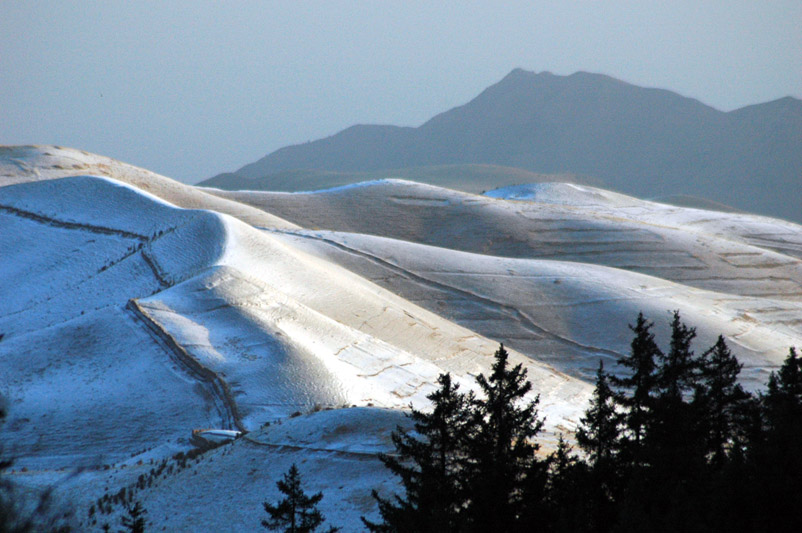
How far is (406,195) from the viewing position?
5578 cm

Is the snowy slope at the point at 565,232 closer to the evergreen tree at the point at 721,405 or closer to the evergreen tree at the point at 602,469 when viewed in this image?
the evergreen tree at the point at 721,405

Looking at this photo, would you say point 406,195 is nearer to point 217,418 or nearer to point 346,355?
point 346,355

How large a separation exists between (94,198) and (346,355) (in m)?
19.2

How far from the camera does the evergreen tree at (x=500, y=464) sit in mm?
10758

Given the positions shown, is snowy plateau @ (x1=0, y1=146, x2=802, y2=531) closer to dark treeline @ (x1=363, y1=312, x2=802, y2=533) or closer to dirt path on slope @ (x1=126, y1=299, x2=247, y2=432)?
dirt path on slope @ (x1=126, y1=299, x2=247, y2=432)

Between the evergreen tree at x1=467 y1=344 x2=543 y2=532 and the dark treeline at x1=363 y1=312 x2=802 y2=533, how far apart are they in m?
0.02

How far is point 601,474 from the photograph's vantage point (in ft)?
40.6

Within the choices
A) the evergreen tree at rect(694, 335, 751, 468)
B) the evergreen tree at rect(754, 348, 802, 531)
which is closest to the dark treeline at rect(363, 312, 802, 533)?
the evergreen tree at rect(754, 348, 802, 531)

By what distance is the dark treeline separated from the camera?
9.59 metres

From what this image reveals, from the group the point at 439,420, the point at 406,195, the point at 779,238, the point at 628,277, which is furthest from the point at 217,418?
the point at 779,238

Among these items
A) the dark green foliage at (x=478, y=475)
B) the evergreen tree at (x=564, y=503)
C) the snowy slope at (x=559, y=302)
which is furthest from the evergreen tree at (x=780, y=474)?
the snowy slope at (x=559, y=302)

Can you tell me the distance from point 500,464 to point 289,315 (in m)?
16.1

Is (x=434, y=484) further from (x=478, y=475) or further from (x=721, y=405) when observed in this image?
(x=721, y=405)

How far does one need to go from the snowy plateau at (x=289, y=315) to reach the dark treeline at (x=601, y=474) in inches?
119
